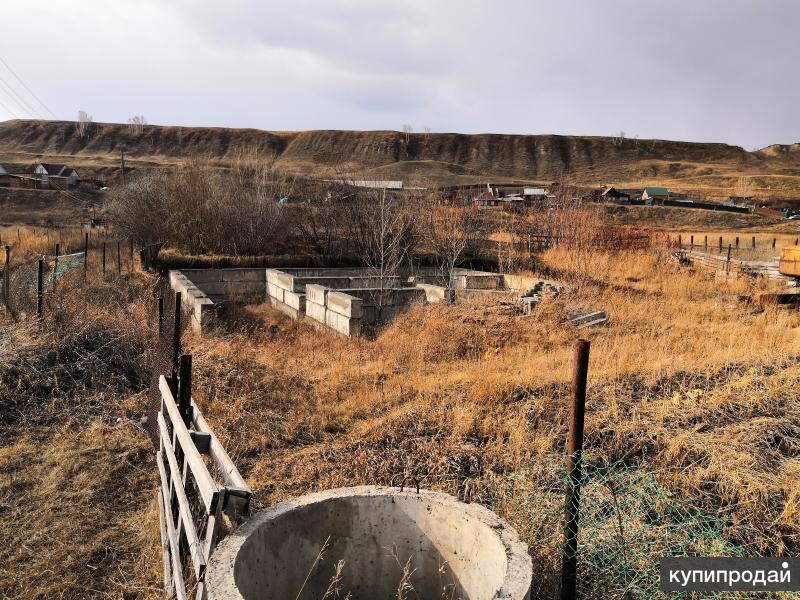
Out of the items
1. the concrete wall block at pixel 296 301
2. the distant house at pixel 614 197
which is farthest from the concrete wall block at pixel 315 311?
the distant house at pixel 614 197

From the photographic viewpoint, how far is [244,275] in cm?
1706

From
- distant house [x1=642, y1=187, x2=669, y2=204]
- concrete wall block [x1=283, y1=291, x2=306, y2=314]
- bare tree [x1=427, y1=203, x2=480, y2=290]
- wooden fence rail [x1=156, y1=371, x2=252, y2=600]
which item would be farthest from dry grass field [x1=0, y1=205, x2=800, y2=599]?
distant house [x1=642, y1=187, x2=669, y2=204]

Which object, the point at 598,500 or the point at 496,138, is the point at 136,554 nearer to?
the point at 598,500

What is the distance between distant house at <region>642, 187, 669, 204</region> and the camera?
59250mm

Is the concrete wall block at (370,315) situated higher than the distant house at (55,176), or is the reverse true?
the distant house at (55,176)

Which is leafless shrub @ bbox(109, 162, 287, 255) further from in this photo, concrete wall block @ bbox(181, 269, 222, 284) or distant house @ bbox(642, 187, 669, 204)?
distant house @ bbox(642, 187, 669, 204)

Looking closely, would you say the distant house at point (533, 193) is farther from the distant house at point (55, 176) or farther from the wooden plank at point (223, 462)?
the wooden plank at point (223, 462)

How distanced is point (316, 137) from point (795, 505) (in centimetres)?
11097

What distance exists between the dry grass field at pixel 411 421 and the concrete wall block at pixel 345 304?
0.59 m

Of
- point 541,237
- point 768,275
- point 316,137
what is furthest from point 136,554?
point 316,137

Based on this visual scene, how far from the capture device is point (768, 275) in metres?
17.8

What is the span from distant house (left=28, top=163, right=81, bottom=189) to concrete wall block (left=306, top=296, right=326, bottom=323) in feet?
169

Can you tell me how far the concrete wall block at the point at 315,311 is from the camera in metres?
12.2

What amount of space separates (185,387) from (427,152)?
10656cm
